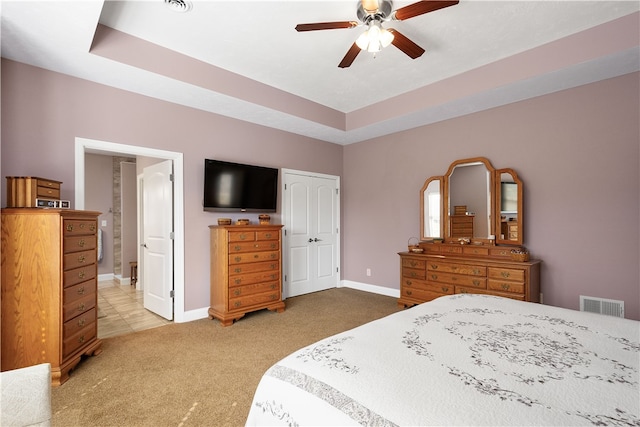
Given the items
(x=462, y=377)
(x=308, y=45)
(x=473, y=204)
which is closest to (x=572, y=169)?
(x=473, y=204)

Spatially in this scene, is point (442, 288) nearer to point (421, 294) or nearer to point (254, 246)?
point (421, 294)

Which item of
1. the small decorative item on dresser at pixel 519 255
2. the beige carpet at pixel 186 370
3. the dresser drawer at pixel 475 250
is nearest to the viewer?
the beige carpet at pixel 186 370

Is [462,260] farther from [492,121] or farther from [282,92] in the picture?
[282,92]

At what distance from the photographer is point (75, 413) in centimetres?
198

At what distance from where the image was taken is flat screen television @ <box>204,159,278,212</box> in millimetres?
3893

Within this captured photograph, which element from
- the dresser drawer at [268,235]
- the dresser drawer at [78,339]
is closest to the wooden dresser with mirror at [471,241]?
the dresser drawer at [268,235]

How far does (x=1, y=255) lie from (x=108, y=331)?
158 centimetres

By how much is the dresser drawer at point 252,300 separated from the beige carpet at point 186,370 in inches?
7.2

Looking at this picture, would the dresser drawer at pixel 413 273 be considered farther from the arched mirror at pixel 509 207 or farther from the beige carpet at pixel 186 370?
the arched mirror at pixel 509 207

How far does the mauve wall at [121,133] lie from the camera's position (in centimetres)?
274

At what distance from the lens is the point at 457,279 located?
12.5ft

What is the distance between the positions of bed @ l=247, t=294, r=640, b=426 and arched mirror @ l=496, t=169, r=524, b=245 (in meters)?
2.19

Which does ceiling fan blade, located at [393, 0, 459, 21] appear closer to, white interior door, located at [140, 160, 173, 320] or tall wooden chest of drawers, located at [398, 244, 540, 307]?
tall wooden chest of drawers, located at [398, 244, 540, 307]

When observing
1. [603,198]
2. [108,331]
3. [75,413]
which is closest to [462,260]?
[603,198]
